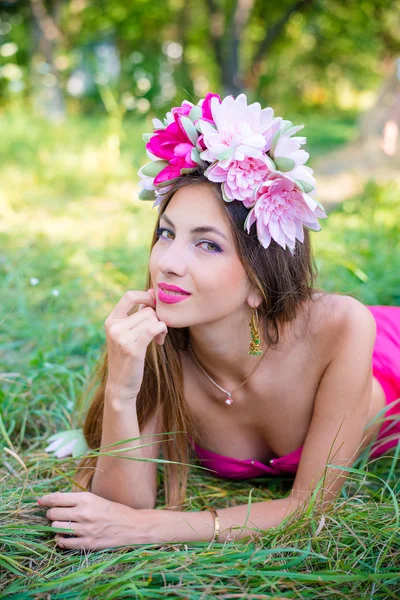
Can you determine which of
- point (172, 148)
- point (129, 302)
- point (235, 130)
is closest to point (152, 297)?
point (129, 302)

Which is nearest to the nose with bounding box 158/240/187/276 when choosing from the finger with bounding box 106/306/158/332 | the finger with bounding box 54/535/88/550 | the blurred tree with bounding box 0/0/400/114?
the finger with bounding box 106/306/158/332

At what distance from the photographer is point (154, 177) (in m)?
2.16

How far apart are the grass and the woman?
0.35ft

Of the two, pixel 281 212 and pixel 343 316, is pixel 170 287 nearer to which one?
pixel 281 212

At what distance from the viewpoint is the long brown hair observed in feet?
6.63

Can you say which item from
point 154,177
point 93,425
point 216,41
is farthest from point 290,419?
point 216,41

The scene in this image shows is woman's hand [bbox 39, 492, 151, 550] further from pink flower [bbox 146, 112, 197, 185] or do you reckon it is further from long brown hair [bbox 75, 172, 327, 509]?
pink flower [bbox 146, 112, 197, 185]

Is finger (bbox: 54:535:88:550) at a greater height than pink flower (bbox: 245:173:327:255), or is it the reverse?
pink flower (bbox: 245:173:327:255)

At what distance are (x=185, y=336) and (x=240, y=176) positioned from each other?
0.73 metres

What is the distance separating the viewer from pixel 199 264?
6.43 feet

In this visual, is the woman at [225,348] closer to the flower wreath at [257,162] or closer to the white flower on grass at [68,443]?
the flower wreath at [257,162]

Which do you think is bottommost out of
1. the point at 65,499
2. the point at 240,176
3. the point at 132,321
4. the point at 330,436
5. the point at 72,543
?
the point at 72,543

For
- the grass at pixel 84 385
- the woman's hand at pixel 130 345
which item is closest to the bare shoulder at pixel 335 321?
the grass at pixel 84 385

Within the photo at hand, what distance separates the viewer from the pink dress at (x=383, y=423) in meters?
2.43
